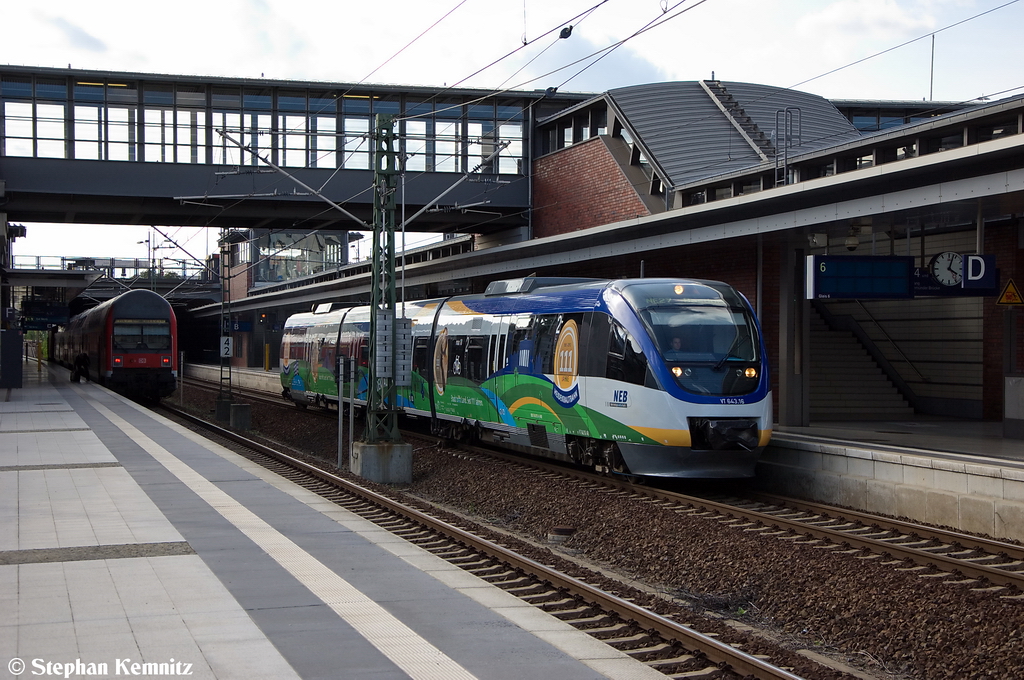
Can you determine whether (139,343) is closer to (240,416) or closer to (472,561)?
(240,416)

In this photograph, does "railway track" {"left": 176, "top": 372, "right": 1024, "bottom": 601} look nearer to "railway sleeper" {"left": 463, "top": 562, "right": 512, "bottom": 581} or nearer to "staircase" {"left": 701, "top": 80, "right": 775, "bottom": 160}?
"railway sleeper" {"left": 463, "top": 562, "right": 512, "bottom": 581}

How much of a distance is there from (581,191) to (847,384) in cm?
1122

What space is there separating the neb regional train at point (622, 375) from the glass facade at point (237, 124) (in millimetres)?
12120

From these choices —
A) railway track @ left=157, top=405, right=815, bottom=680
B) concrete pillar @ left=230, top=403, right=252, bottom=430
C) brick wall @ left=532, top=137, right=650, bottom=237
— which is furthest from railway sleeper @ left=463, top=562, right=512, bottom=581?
concrete pillar @ left=230, top=403, right=252, bottom=430

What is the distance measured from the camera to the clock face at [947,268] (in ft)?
51.8

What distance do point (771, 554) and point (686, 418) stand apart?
135 inches

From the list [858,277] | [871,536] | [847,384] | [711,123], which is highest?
[711,123]

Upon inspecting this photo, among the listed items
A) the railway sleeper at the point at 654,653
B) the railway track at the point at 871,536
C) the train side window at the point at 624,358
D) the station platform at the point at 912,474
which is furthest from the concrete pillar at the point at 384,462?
the railway sleeper at the point at 654,653

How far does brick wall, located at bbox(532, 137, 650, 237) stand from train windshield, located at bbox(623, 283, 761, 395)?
1318cm

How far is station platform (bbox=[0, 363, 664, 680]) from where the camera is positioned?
20.1 feet

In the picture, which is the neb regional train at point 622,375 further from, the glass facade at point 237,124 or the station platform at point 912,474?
the glass facade at point 237,124

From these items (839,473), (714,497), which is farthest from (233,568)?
(839,473)

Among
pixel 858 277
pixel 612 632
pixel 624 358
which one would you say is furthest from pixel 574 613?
pixel 858 277

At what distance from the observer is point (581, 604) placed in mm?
8219
